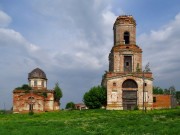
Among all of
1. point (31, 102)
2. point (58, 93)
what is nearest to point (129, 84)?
point (31, 102)

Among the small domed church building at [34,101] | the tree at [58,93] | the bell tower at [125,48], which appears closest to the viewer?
the bell tower at [125,48]

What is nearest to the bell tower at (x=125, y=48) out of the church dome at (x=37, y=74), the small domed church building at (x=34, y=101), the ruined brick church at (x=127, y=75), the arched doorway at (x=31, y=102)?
the ruined brick church at (x=127, y=75)

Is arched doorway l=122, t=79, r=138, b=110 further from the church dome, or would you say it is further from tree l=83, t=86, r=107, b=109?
the church dome

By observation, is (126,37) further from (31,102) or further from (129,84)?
(31,102)

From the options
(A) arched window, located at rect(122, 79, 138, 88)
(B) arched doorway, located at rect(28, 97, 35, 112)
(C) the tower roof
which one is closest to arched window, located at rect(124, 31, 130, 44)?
(C) the tower roof

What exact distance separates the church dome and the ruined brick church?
1974 cm

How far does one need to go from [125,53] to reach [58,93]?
1030 inches

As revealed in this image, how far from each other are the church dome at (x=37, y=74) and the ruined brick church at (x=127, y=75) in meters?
19.7

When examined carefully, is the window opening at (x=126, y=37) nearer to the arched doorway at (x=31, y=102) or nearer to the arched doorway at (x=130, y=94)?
the arched doorway at (x=130, y=94)

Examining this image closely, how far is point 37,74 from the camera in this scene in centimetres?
8181

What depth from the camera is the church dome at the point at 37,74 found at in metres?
81.4

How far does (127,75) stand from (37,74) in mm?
24385

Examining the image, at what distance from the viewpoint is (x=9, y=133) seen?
2498 cm

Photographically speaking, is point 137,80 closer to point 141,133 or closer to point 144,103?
point 144,103
